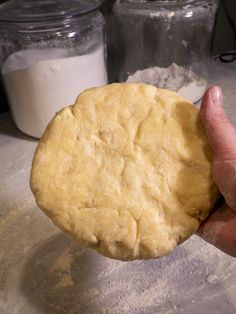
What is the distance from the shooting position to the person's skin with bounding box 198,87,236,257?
59cm

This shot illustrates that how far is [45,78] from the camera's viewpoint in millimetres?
1089

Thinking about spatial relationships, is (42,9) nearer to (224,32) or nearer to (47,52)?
(47,52)

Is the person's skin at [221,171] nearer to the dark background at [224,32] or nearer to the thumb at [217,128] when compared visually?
the thumb at [217,128]

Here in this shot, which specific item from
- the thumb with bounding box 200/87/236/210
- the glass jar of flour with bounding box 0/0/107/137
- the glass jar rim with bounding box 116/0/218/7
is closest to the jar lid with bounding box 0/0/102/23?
the glass jar of flour with bounding box 0/0/107/137

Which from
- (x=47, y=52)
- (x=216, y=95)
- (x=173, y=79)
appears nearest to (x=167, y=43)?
(x=173, y=79)

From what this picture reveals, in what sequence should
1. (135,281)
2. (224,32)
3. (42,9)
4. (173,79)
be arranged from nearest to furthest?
(135,281) < (42,9) < (173,79) < (224,32)

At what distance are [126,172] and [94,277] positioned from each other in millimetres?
310

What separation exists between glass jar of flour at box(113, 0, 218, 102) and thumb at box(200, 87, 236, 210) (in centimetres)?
67

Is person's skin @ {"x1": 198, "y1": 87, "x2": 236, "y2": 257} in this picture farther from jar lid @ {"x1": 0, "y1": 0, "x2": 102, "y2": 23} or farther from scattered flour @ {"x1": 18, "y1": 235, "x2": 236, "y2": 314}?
jar lid @ {"x1": 0, "y1": 0, "x2": 102, "y2": 23}

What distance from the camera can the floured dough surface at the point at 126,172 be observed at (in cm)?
60

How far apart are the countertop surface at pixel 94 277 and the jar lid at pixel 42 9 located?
21.0 inches

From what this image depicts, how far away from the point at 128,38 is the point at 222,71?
519mm

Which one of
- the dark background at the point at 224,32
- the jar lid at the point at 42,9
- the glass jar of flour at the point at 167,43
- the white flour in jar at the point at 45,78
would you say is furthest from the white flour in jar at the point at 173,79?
the dark background at the point at 224,32

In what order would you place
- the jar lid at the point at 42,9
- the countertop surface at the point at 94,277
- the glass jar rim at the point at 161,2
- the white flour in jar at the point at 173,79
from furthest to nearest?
the white flour in jar at the point at 173,79
the glass jar rim at the point at 161,2
the jar lid at the point at 42,9
the countertop surface at the point at 94,277
